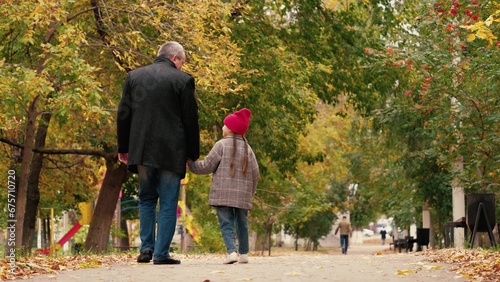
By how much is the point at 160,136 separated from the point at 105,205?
1647cm

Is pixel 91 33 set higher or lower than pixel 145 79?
higher

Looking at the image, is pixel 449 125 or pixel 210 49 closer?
pixel 210 49

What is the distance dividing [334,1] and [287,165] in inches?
189

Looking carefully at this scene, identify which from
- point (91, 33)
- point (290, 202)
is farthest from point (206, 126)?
point (290, 202)

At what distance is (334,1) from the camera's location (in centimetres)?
2772

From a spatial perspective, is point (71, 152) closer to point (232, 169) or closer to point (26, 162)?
point (26, 162)

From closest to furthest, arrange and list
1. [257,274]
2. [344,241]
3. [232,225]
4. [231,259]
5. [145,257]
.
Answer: [257,274] < [145,257] < [231,259] < [232,225] < [344,241]

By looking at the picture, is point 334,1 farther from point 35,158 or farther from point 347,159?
point 347,159

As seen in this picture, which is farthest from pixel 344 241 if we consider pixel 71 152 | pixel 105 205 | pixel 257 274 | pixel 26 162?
pixel 257 274

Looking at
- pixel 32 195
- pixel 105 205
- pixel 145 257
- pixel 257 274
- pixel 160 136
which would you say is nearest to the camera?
pixel 257 274

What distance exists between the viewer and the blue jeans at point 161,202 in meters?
10.5

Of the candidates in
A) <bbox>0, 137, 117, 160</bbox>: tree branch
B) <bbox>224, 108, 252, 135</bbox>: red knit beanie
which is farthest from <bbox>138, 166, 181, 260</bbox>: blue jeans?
<bbox>0, 137, 117, 160</bbox>: tree branch

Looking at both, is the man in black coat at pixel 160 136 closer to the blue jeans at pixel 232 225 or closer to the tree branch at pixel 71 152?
the blue jeans at pixel 232 225

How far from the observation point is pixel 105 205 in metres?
26.6
